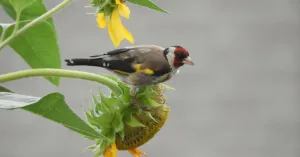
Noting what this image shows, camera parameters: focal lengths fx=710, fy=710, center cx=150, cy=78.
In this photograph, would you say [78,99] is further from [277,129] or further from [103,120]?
[103,120]

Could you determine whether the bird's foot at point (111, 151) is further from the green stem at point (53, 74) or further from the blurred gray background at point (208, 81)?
the blurred gray background at point (208, 81)

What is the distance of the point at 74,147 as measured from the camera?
246 cm

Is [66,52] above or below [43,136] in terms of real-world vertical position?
above

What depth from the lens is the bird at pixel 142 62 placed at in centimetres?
49

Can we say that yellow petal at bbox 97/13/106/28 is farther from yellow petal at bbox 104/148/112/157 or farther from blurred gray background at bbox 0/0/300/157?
blurred gray background at bbox 0/0/300/157

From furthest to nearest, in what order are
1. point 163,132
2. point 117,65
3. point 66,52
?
point 163,132 → point 66,52 → point 117,65

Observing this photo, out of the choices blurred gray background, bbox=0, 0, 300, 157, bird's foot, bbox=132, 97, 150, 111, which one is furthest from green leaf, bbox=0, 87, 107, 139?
blurred gray background, bbox=0, 0, 300, 157

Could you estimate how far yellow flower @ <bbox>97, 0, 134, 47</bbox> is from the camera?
0.50 meters

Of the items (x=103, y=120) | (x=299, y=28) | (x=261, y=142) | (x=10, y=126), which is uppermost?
(x=103, y=120)

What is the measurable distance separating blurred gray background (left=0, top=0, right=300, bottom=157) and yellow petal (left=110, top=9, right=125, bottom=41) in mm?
1840

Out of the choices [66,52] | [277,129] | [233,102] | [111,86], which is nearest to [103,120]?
[111,86]

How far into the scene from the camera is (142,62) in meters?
0.50

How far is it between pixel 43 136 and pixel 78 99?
8.3 inches

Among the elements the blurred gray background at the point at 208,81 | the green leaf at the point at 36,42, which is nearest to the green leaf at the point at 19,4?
the green leaf at the point at 36,42
